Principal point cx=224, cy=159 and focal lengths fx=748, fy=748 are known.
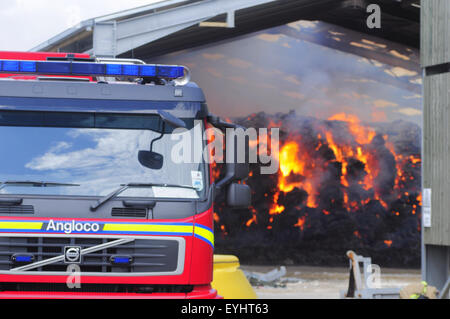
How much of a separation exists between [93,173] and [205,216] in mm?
1095

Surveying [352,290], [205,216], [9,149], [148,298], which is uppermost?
[9,149]

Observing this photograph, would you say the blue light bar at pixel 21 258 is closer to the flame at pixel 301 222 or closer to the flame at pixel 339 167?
the flame at pixel 339 167

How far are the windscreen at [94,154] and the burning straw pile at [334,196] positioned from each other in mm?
15635

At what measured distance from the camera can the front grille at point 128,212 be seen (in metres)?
6.71

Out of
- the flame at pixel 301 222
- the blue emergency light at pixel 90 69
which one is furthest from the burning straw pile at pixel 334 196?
the blue emergency light at pixel 90 69

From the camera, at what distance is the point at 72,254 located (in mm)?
6668

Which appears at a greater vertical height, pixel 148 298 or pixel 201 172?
pixel 201 172

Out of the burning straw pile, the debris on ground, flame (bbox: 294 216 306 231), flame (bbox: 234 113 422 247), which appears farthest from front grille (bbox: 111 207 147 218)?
flame (bbox: 294 216 306 231)

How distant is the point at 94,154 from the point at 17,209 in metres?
0.85

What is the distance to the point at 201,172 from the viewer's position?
6992mm
